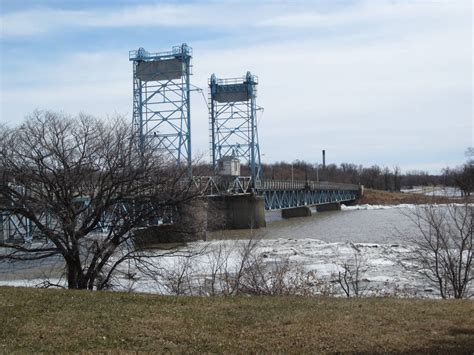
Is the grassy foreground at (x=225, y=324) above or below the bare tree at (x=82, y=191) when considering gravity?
below

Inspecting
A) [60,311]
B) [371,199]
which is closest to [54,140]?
[60,311]

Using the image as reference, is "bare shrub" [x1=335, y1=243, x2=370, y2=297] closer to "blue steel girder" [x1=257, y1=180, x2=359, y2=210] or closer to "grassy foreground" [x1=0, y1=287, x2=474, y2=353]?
"grassy foreground" [x1=0, y1=287, x2=474, y2=353]

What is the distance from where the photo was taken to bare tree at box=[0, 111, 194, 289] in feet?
54.9

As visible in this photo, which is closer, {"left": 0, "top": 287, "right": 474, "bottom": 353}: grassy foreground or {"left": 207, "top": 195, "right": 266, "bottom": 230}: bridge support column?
{"left": 0, "top": 287, "right": 474, "bottom": 353}: grassy foreground

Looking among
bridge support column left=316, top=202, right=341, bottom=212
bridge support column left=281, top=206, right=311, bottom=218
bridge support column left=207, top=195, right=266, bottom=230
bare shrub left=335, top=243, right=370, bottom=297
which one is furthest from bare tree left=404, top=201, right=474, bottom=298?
bridge support column left=316, top=202, right=341, bottom=212

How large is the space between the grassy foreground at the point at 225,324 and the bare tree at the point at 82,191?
17.0 ft

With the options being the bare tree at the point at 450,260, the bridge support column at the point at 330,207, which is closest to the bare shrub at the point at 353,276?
the bare tree at the point at 450,260

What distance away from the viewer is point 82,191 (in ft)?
58.3

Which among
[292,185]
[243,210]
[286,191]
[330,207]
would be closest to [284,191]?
[286,191]

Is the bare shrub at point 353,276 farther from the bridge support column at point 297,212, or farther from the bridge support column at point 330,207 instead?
the bridge support column at point 330,207

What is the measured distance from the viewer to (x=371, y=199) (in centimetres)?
14112

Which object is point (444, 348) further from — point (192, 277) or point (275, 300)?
point (192, 277)

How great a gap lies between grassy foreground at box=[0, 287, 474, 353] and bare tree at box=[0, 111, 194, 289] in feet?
17.0

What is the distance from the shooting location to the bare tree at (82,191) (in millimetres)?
16719
